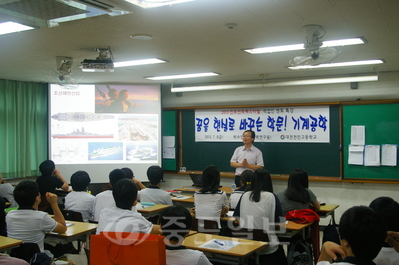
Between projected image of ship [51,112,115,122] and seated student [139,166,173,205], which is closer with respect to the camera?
seated student [139,166,173,205]

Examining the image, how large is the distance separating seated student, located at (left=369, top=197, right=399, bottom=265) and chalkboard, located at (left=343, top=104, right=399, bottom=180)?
14.1ft

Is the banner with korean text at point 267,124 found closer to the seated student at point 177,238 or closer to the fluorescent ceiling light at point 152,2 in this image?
the fluorescent ceiling light at point 152,2

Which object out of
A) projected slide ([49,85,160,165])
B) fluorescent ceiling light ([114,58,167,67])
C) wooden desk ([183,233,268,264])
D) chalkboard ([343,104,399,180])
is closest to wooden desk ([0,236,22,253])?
wooden desk ([183,233,268,264])

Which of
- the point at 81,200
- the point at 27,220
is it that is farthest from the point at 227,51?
the point at 27,220

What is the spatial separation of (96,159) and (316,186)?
13.3 feet

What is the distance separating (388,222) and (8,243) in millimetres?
2656

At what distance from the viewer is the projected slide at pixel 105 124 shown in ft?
23.6

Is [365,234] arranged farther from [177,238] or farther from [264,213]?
[264,213]

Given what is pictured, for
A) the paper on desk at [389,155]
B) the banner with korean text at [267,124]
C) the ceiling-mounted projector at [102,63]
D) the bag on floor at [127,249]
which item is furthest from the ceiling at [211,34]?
the bag on floor at [127,249]

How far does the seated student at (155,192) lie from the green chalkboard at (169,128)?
311 cm

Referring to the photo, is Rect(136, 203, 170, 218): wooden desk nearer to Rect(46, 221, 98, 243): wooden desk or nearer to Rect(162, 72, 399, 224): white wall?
Rect(46, 221, 98, 243): wooden desk

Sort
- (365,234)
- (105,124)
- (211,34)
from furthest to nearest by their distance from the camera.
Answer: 1. (105,124)
2. (211,34)
3. (365,234)

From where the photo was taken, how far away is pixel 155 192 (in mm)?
4719

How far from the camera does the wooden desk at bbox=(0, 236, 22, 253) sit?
9.50 ft
